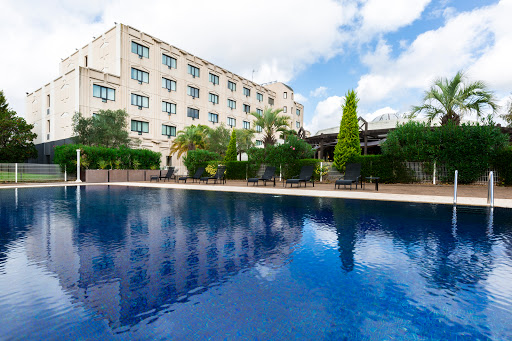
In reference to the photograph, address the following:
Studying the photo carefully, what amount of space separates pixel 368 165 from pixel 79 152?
20569 millimetres

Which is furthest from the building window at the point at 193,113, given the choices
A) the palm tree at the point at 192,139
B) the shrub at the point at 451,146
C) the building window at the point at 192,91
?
the shrub at the point at 451,146

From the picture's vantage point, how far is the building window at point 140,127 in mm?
31206

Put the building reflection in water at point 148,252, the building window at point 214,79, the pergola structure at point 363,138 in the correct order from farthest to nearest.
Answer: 1. the building window at point 214,79
2. the pergola structure at point 363,138
3. the building reflection in water at point 148,252

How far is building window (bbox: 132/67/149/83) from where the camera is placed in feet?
103

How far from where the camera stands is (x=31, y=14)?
18891mm

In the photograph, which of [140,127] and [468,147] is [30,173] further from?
[468,147]

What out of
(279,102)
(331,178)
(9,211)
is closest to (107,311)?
(9,211)

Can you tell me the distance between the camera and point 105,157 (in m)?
23.4

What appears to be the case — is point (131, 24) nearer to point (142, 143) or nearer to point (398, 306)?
point (142, 143)

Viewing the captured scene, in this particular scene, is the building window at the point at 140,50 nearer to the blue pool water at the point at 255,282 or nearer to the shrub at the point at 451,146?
the shrub at the point at 451,146

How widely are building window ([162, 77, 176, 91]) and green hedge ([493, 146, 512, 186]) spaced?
3272 cm

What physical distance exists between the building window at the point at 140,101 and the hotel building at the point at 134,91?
4 cm

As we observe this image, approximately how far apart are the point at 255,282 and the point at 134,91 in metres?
33.1

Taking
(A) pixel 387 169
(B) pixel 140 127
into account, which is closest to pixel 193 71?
(B) pixel 140 127
